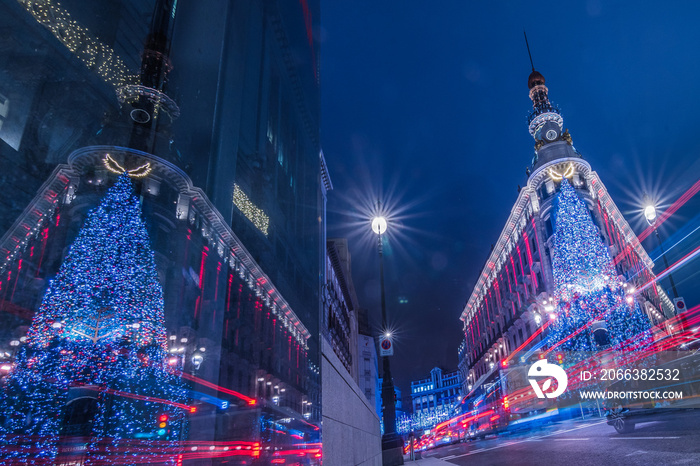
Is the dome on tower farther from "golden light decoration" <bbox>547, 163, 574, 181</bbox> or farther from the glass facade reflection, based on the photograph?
the glass facade reflection

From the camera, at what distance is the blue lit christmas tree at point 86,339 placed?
12.6ft

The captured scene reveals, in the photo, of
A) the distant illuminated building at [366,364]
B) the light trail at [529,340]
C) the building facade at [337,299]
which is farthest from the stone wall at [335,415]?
the distant illuminated building at [366,364]

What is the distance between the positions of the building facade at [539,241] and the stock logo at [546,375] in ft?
9.04

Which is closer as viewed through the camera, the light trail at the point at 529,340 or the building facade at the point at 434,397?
the light trail at the point at 529,340

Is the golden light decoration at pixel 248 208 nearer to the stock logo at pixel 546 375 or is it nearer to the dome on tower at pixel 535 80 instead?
the stock logo at pixel 546 375

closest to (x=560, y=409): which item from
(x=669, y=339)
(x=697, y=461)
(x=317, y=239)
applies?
(x=669, y=339)

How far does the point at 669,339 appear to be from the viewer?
116 ft

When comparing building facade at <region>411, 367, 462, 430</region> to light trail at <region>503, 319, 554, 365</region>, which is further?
building facade at <region>411, 367, 462, 430</region>

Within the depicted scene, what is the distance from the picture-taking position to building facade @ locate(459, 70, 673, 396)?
42156mm

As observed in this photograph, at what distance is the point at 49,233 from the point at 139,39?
5.27 ft

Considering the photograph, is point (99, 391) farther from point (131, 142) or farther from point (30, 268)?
point (131, 142)

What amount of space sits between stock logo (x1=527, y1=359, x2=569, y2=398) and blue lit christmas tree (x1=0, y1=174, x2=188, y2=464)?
36847mm

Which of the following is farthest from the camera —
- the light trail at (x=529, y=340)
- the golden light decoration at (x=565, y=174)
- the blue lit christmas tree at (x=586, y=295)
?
the golden light decoration at (x=565, y=174)

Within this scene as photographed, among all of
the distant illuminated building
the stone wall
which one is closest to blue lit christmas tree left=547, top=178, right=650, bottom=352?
the stone wall
